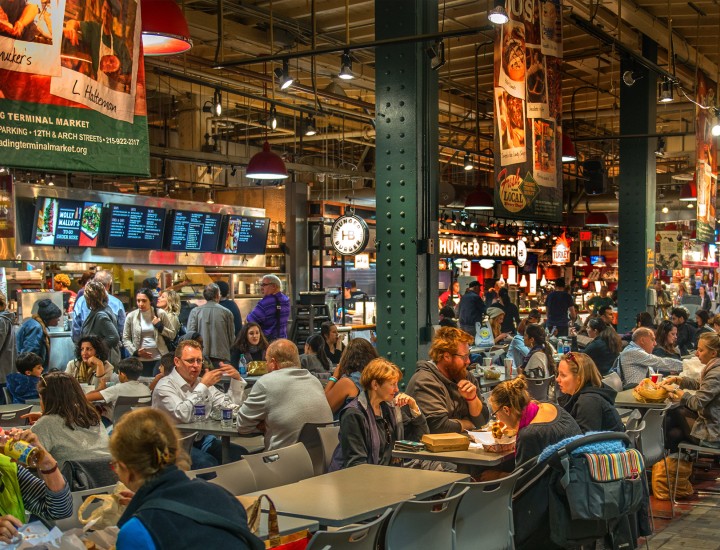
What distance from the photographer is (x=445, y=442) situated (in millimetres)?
5730

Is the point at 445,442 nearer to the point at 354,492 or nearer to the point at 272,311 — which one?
the point at 354,492

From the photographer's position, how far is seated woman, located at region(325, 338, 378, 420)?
6.89 metres

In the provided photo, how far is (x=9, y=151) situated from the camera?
429cm

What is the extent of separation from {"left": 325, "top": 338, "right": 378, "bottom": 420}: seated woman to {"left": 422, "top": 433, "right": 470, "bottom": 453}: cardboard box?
114cm

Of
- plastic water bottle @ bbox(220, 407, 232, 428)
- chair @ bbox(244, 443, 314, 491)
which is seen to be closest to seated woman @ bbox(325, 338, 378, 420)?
plastic water bottle @ bbox(220, 407, 232, 428)

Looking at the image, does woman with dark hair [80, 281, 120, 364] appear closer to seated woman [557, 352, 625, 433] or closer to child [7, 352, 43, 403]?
child [7, 352, 43, 403]

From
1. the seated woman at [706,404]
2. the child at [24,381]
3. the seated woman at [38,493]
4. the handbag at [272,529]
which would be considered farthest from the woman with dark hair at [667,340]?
the seated woman at [38,493]

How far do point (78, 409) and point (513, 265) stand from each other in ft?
81.7

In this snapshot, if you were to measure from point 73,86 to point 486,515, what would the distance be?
2969 millimetres

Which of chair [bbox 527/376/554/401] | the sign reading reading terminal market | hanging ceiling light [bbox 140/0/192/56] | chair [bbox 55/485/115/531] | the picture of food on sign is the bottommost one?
chair [bbox 527/376/554/401]

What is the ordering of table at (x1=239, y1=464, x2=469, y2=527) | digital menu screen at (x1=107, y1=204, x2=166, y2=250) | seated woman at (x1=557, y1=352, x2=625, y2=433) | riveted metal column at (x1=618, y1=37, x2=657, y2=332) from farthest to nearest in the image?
riveted metal column at (x1=618, y1=37, x2=657, y2=332), digital menu screen at (x1=107, y1=204, x2=166, y2=250), seated woman at (x1=557, y1=352, x2=625, y2=433), table at (x1=239, y1=464, x2=469, y2=527)

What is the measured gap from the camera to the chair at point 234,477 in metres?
4.54

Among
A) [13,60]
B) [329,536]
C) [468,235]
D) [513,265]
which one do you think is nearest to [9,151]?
[13,60]

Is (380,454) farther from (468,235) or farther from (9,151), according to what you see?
(468,235)
